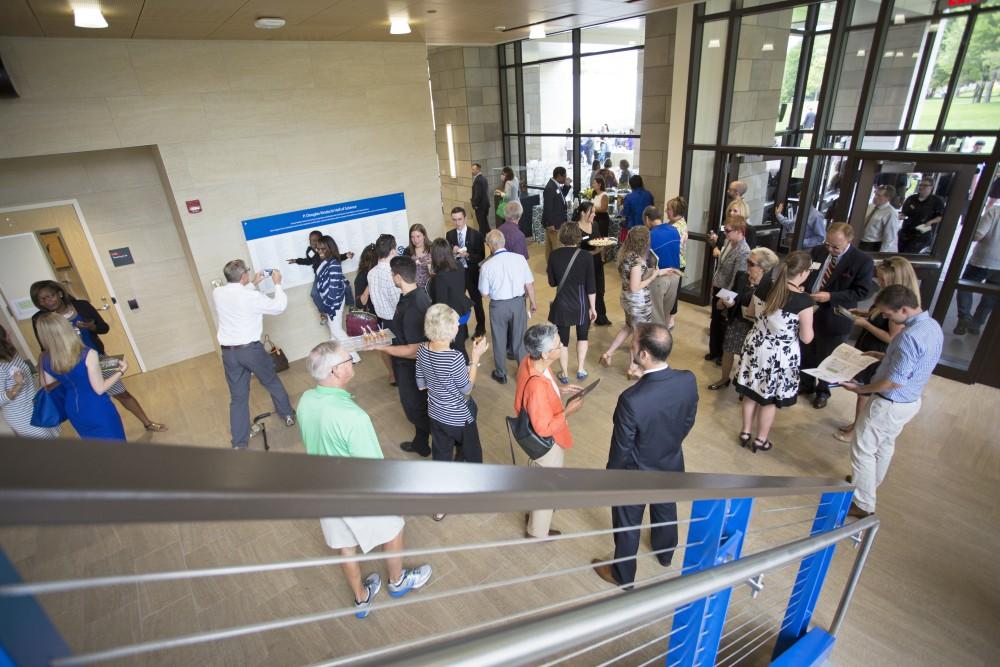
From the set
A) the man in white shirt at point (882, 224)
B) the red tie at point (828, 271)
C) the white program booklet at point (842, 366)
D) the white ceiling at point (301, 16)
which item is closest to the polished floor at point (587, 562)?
the white program booklet at point (842, 366)

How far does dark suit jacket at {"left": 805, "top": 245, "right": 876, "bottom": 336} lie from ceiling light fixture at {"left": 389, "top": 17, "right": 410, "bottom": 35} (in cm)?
486

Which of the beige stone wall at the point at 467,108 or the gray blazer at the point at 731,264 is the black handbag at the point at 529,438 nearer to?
the gray blazer at the point at 731,264

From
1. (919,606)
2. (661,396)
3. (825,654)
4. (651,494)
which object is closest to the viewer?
(651,494)

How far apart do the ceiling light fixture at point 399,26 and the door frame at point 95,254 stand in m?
4.13

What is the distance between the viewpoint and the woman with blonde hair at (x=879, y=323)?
388 cm

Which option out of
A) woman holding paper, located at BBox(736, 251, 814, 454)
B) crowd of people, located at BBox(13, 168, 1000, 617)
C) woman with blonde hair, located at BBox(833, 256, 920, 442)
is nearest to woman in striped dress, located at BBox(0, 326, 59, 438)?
crowd of people, located at BBox(13, 168, 1000, 617)

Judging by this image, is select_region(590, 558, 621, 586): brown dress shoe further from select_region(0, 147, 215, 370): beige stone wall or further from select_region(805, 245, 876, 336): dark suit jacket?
select_region(0, 147, 215, 370): beige stone wall

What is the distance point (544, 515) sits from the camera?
11.7 feet

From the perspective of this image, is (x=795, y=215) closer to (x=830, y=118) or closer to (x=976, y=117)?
(x=830, y=118)

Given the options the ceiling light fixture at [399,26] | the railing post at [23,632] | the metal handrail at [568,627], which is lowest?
the metal handrail at [568,627]

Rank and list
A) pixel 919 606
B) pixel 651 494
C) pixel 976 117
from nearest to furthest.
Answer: pixel 651 494, pixel 919 606, pixel 976 117

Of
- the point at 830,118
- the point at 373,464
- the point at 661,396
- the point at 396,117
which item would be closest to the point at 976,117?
the point at 830,118

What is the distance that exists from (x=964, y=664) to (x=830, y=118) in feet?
17.7

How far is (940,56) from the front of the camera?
17.7ft
